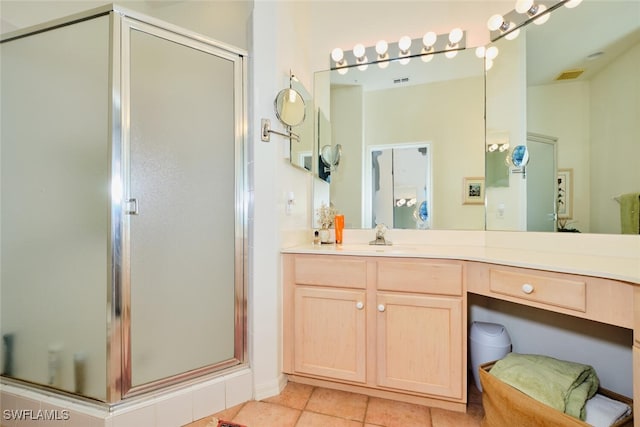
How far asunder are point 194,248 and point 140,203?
1.09ft

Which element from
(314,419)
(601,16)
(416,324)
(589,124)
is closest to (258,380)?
(314,419)

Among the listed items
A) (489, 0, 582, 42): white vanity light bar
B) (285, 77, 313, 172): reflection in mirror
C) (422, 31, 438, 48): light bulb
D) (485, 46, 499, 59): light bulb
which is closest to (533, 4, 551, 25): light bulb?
(489, 0, 582, 42): white vanity light bar

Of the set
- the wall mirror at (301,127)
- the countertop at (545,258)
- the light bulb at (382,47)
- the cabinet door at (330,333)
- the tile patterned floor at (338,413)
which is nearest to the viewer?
the countertop at (545,258)

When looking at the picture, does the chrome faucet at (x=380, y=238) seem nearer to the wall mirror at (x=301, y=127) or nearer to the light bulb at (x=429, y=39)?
the wall mirror at (x=301, y=127)

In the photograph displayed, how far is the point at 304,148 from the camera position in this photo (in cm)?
197

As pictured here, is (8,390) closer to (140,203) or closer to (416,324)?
(140,203)

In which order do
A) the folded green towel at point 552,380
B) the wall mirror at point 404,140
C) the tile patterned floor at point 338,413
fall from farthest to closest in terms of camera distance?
1. the wall mirror at point 404,140
2. the tile patterned floor at point 338,413
3. the folded green towel at point 552,380

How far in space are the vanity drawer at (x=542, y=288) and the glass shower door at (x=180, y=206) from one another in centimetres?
129

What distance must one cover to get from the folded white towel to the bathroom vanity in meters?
0.44

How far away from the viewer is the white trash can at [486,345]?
1.53 meters

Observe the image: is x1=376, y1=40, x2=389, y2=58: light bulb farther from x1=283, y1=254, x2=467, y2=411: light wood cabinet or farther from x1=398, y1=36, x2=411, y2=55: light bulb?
x1=283, y1=254, x2=467, y2=411: light wood cabinet

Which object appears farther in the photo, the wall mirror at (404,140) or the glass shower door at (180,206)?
the wall mirror at (404,140)

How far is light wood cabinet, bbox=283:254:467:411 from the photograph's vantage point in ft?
4.46

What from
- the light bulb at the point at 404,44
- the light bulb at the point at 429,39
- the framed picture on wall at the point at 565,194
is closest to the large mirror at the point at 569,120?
the framed picture on wall at the point at 565,194
